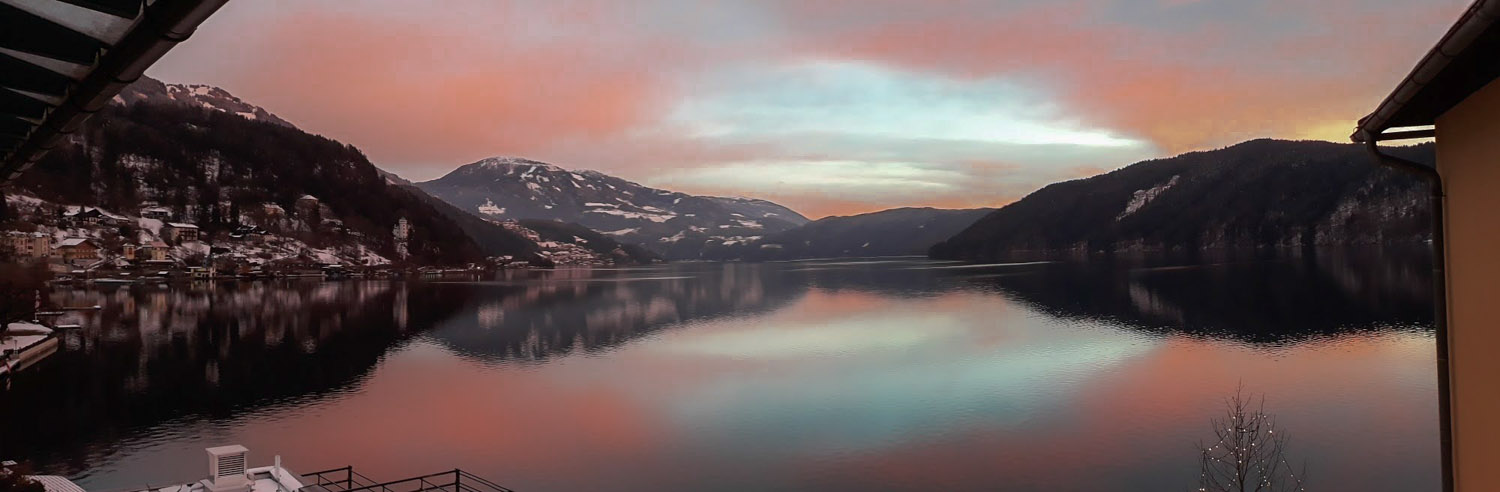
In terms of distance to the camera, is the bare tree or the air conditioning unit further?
the bare tree

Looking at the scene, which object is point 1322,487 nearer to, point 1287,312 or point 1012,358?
point 1012,358

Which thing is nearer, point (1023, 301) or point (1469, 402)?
point (1469, 402)

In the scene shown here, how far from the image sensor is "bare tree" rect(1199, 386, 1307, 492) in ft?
98.6

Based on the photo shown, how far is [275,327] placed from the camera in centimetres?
9512

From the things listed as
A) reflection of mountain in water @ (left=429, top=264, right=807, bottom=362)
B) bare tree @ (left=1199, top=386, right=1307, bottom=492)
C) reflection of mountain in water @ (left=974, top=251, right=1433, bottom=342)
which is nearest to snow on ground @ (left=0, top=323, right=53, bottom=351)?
reflection of mountain in water @ (left=429, top=264, right=807, bottom=362)

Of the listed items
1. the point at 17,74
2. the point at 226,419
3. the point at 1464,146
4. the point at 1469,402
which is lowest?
the point at 226,419

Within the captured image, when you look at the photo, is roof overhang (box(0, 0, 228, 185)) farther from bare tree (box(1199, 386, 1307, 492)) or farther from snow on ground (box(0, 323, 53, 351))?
snow on ground (box(0, 323, 53, 351))

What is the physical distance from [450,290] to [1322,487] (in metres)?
165

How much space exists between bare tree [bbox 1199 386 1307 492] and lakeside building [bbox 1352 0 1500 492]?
21512 millimetres

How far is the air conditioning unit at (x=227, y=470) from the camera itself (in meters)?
27.7

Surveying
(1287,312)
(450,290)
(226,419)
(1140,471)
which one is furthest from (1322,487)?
(450,290)

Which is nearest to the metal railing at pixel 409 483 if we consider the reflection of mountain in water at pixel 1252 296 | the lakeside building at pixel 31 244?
the reflection of mountain in water at pixel 1252 296

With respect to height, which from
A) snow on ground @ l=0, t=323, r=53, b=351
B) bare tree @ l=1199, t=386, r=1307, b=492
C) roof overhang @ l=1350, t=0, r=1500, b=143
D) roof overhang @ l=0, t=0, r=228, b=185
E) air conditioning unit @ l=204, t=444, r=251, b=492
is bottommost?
bare tree @ l=1199, t=386, r=1307, b=492

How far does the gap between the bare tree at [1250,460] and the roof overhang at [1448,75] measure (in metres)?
22.2
